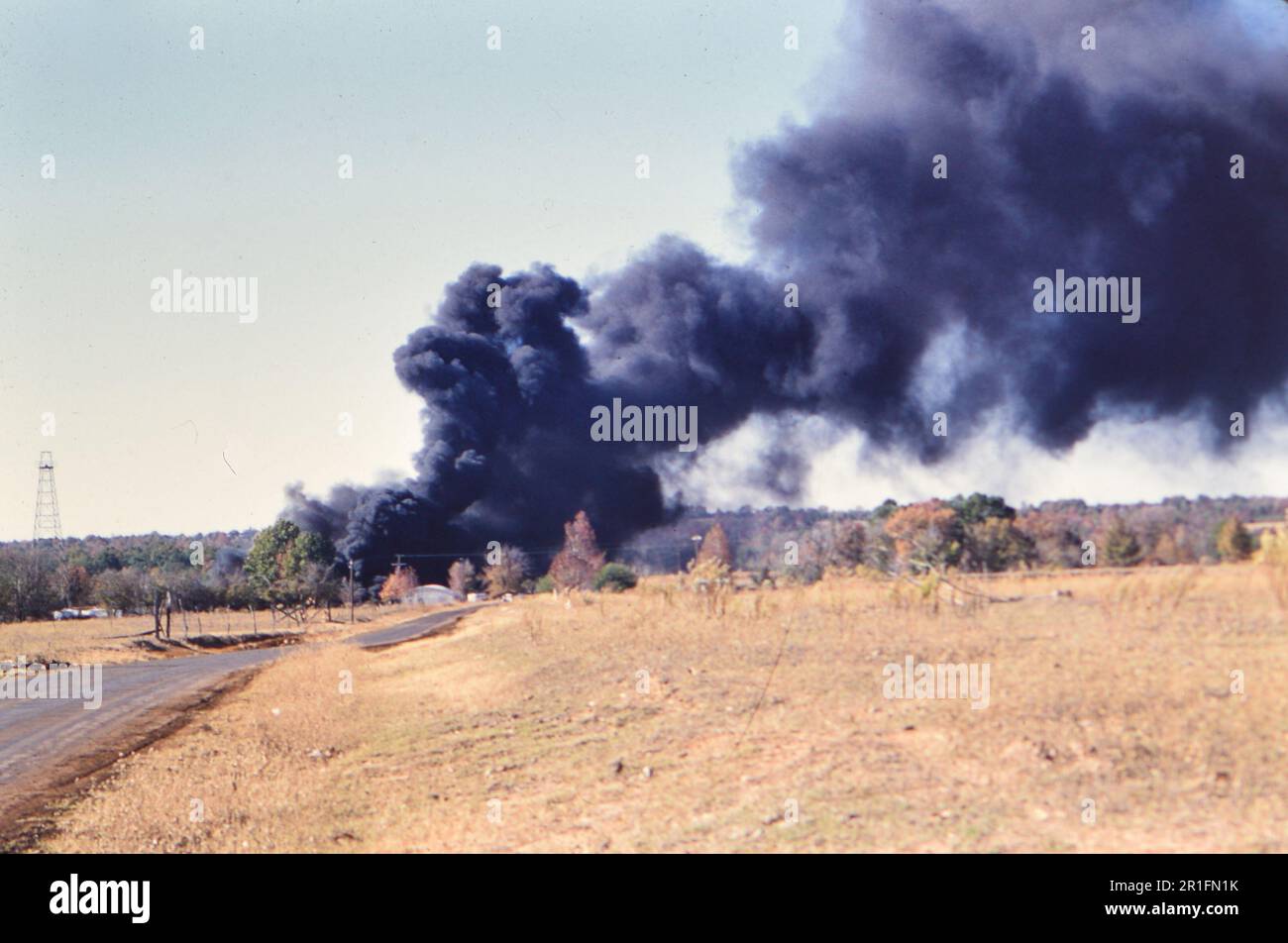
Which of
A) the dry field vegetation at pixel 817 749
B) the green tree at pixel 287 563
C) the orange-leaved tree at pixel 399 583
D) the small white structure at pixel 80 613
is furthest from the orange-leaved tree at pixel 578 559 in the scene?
the small white structure at pixel 80 613

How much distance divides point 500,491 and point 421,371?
620 centimetres

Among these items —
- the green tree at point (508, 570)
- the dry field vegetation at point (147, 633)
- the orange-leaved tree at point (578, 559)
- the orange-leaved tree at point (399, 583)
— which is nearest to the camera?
→ the orange-leaved tree at point (578, 559)

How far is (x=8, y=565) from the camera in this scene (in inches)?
1812

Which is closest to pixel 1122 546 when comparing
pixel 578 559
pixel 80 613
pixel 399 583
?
pixel 578 559

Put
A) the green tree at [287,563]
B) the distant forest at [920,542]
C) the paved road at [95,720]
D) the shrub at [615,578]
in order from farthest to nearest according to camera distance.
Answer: the green tree at [287,563] < the shrub at [615,578] < the paved road at [95,720] < the distant forest at [920,542]

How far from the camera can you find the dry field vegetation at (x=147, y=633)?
3228cm

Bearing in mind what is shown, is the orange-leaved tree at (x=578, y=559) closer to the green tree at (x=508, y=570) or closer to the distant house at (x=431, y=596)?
the green tree at (x=508, y=570)

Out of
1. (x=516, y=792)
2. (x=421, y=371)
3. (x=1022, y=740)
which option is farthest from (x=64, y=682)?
(x=1022, y=740)

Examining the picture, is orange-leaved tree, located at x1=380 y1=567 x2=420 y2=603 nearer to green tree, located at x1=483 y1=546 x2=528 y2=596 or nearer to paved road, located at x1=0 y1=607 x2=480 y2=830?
green tree, located at x1=483 y1=546 x2=528 y2=596

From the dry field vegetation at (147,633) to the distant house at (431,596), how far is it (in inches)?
26.3

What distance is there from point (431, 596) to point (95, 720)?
93.2ft

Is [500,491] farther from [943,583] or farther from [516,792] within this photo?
[516,792]

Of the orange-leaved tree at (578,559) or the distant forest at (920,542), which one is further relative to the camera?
the orange-leaved tree at (578,559)
